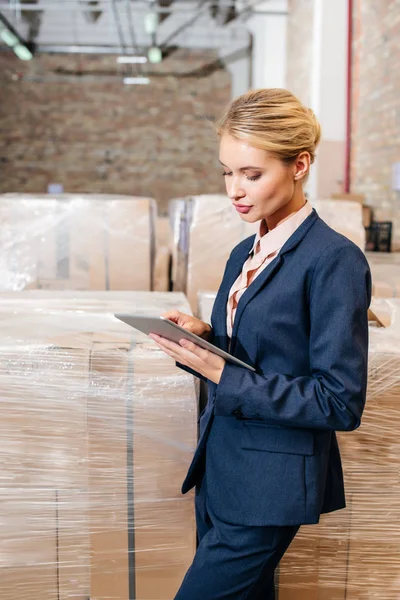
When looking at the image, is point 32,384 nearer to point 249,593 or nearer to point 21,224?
point 249,593

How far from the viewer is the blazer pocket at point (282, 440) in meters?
1.13

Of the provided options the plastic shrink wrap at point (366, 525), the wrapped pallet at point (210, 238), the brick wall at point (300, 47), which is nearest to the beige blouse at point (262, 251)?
the plastic shrink wrap at point (366, 525)

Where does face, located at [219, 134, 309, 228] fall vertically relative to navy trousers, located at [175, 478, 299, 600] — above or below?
above

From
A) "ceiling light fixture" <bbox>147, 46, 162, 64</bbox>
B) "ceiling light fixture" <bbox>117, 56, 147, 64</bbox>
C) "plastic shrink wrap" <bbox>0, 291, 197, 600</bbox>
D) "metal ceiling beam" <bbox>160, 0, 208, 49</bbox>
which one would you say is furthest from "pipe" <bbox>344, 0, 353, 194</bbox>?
"plastic shrink wrap" <bbox>0, 291, 197, 600</bbox>

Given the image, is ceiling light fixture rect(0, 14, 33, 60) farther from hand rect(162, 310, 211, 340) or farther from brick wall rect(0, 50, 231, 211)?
hand rect(162, 310, 211, 340)

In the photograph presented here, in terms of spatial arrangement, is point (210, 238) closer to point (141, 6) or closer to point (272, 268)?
point (272, 268)

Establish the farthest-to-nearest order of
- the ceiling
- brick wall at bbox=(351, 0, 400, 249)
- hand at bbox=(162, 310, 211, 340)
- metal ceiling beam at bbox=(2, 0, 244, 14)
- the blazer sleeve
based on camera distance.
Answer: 1. the ceiling
2. metal ceiling beam at bbox=(2, 0, 244, 14)
3. brick wall at bbox=(351, 0, 400, 249)
4. hand at bbox=(162, 310, 211, 340)
5. the blazer sleeve

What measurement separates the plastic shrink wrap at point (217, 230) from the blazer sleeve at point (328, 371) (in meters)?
1.48

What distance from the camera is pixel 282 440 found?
3.72 ft

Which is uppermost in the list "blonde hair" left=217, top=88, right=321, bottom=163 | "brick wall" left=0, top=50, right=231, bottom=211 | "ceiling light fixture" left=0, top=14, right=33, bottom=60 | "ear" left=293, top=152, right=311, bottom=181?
Result: "ceiling light fixture" left=0, top=14, right=33, bottom=60

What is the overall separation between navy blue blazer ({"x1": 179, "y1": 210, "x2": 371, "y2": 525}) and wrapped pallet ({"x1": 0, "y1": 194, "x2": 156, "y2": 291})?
1.42m

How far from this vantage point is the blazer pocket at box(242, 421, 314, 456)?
113 cm

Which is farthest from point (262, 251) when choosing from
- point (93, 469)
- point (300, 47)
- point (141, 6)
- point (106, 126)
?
point (141, 6)

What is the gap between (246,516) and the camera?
1152 millimetres
